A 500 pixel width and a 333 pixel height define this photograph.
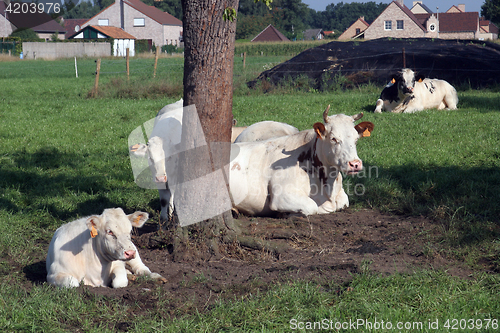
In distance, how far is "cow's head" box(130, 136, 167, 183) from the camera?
527cm

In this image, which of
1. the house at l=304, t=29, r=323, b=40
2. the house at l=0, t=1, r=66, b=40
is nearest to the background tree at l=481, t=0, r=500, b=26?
the house at l=304, t=29, r=323, b=40

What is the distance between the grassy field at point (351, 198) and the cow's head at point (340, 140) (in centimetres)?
105

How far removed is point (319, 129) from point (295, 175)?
0.73 meters

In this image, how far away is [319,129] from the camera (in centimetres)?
577

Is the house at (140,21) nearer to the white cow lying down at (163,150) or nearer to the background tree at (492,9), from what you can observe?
the background tree at (492,9)

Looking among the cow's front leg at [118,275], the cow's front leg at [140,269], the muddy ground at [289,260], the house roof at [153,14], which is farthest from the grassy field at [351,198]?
the house roof at [153,14]

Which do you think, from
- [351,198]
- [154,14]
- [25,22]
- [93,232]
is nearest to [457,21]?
[154,14]

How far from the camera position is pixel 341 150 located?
18.7 feet

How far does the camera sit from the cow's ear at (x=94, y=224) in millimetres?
4129

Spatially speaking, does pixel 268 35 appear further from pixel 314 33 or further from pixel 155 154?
pixel 155 154

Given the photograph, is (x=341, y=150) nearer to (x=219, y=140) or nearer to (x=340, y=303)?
(x=219, y=140)

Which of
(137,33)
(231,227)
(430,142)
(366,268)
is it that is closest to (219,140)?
(231,227)

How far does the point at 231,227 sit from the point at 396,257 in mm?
1747

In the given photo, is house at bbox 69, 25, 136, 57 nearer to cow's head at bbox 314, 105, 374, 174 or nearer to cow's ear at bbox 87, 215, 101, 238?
cow's head at bbox 314, 105, 374, 174
